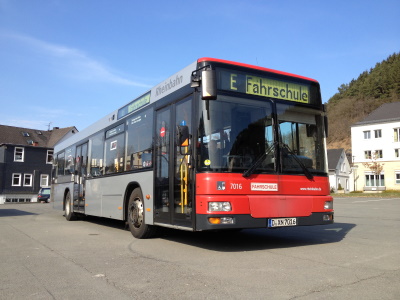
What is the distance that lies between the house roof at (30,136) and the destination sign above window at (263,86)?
187ft

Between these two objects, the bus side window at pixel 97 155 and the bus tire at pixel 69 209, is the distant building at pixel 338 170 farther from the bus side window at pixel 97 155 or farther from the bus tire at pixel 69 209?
the bus side window at pixel 97 155

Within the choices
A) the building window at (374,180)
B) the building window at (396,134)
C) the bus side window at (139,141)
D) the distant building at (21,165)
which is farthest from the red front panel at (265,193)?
the building window at (396,134)

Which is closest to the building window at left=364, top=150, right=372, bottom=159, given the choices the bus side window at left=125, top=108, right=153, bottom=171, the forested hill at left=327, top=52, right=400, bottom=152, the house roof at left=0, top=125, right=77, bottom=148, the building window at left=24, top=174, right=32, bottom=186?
the forested hill at left=327, top=52, right=400, bottom=152

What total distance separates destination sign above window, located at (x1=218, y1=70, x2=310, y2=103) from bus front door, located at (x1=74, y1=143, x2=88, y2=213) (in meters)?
7.89

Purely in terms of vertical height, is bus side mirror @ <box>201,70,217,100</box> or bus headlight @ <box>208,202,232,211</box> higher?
bus side mirror @ <box>201,70,217,100</box>

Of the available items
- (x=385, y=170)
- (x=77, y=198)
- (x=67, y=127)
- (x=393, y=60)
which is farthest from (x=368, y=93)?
(x=77, y=198)

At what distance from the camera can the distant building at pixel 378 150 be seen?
59094 mm

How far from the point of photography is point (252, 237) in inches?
365

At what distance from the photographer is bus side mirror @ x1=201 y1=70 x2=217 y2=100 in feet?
21.3

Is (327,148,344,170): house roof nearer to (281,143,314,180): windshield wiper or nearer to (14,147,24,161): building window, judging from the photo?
(14,147,24,161): building window

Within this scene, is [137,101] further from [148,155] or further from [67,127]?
[67,127]

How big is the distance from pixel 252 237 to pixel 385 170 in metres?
57.2

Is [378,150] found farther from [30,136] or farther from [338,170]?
[30,136]

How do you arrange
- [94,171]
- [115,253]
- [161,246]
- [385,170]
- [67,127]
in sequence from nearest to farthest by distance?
[115,253], [161,246], [94,171], [385,170], [67,127]
